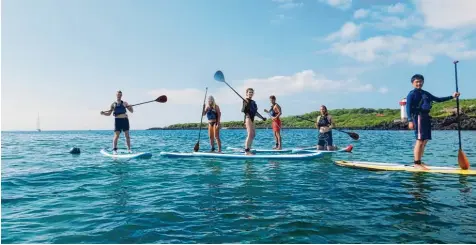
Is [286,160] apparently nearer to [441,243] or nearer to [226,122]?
[441,243]

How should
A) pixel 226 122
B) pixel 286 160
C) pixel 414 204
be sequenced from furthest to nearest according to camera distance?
pixel 226 122
pixel 286 160
pixel 414 204

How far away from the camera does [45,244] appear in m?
4.63

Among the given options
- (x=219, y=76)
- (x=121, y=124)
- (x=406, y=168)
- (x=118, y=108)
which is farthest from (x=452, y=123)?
(x=118, y=108)

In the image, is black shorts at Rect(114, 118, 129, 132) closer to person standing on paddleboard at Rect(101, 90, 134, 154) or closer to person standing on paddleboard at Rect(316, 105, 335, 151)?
person standing on paddleboard at Rect(101, 90, 134, 154)

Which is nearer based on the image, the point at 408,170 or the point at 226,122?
the point at 408,170

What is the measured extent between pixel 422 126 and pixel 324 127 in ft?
Answer: 22.9

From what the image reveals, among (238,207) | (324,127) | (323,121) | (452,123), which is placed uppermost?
(323,121)

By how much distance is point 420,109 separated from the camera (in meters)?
10.4

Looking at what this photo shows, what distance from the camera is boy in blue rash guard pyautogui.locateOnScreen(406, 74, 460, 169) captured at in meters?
10.3

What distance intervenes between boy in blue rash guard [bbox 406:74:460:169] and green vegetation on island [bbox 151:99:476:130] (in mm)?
79093

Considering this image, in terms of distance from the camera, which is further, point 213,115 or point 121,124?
point 121,124

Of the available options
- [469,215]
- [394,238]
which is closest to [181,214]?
[394,238]

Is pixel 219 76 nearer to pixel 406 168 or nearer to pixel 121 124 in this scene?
pixel 121 124

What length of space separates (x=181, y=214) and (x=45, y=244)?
6.97 ft
